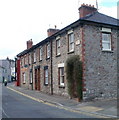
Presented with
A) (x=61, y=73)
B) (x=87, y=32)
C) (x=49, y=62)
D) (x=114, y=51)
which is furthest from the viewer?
(x=49, y=62)

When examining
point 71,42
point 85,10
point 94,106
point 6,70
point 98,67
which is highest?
point 85,10

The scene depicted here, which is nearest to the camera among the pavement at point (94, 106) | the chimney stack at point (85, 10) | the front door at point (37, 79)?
the pavement at point (94, 106)

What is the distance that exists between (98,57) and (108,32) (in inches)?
90.7

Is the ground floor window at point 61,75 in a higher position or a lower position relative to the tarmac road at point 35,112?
higher

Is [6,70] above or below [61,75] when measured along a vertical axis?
below

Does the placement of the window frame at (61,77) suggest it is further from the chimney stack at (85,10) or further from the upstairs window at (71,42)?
the chimney stack at (85,10)

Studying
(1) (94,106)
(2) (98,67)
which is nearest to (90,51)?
(2) (98,67)

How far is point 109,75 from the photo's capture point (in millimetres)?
17547

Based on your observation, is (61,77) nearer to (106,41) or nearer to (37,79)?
(106,41)

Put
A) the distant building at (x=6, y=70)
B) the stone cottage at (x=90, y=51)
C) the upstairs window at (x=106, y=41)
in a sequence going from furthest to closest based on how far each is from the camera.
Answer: the distant building at (x=6, y=70)
the upstairs window at (x=106, y=41)
the stone cottage at (x=90, y=51)

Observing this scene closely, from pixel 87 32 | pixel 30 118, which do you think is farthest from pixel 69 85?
pixel 30 118

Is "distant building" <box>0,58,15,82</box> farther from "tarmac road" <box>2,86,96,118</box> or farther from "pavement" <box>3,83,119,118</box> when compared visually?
"tarmac road" <box>2,86,96,118</box>

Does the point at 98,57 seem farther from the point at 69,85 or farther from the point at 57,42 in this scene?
the point at 57,42

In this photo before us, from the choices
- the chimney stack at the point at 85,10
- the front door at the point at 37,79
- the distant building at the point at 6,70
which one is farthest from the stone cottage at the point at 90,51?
the distant building at the point at 6,70
